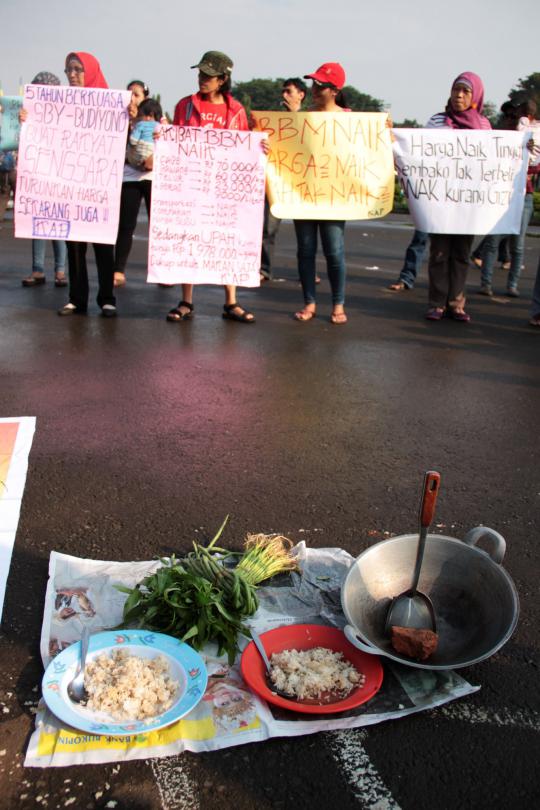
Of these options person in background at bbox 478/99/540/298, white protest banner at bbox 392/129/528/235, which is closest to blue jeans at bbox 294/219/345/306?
white protest banner at bbox 392/129/528/235

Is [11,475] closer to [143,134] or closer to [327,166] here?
[327,166]

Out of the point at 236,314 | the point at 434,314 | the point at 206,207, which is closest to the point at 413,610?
the point at 206,207

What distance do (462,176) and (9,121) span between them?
492 centimetres

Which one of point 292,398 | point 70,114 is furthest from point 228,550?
point 70,114

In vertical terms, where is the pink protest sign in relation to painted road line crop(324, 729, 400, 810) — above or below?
above

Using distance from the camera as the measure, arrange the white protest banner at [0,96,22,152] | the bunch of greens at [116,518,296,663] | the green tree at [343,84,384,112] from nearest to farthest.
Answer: the bunch of greens at [116,518,296,663], the white protest banner at [0,96,22,152], the green tree at [343,84,384,112]

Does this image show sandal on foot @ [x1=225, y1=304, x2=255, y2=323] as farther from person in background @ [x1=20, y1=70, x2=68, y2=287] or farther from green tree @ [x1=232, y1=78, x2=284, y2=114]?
green tree @ [x1=232, y1=78, x2=284, y2=114]

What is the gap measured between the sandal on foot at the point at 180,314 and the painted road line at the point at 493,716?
5372mm

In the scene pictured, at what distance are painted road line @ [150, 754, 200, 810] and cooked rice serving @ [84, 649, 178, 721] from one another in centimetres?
15

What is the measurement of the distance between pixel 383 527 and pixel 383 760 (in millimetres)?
1442

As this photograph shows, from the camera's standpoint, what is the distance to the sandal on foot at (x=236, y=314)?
295 inches

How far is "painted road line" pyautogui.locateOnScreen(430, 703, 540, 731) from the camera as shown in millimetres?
2410

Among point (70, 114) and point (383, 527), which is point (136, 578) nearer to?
point (383, 527)

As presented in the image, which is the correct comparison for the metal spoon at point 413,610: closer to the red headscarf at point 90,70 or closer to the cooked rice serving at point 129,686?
the cooked rice serving at point 129,686
